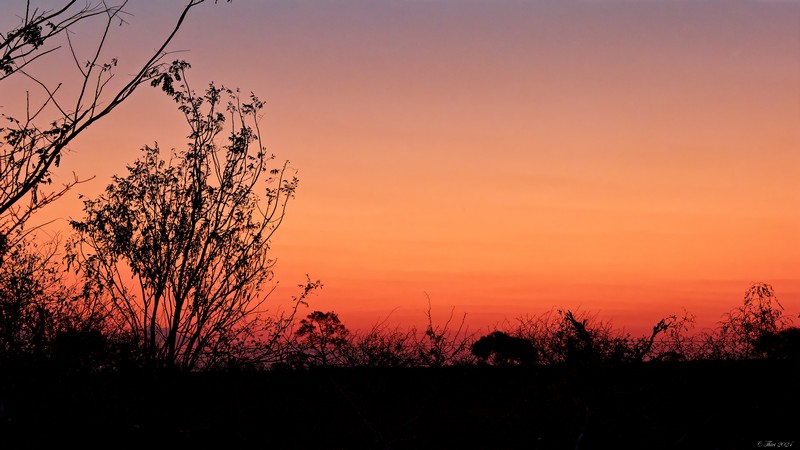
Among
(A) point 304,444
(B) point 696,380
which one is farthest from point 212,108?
(B) point 696,380

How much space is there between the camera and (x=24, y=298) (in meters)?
20.9

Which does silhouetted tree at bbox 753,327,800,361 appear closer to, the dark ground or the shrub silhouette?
the dark ground

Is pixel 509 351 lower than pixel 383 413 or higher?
higher

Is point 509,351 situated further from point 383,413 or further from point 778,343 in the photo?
point 778,343

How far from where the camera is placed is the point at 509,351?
77.1 ft

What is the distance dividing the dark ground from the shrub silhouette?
2.52 meters

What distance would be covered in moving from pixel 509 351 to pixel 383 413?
6663 mm

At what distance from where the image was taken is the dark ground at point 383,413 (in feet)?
36.9

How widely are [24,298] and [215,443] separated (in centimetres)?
1121

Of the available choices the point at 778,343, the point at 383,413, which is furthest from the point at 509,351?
the point at 778,343

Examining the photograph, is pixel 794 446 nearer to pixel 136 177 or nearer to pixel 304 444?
pixel 304 444

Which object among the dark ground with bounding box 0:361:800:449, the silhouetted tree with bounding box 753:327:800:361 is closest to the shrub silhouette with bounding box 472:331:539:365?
the dark ground with bounding box 0:361:800:449

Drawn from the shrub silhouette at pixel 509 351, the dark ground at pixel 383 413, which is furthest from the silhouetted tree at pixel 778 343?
the shrub silhouette at pixel 509 351

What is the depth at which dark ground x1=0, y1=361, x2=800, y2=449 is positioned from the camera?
443 inches
